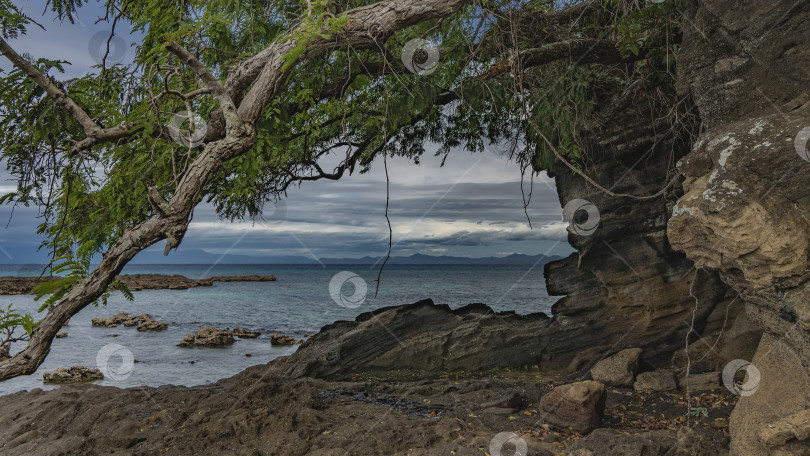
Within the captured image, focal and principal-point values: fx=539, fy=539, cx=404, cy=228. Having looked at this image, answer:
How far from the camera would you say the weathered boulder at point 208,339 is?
1761 centimetres

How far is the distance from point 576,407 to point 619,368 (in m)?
3.02

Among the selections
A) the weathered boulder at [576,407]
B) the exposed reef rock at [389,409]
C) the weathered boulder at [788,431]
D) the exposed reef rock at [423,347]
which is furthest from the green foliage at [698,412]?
the exposed reef rock at [423,347]

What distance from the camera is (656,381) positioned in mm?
7637

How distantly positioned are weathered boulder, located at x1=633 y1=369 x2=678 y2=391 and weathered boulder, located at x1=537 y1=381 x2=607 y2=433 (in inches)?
93.8

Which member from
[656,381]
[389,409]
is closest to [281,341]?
[389,409]

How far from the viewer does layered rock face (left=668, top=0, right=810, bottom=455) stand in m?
3.66

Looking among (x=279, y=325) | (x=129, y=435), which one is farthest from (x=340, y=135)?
(x=279, y=325)

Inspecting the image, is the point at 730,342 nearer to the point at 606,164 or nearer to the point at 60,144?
the point at 606,164

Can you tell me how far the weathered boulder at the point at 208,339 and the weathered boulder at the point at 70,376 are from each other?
5343 mm

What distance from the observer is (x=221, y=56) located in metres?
6.51

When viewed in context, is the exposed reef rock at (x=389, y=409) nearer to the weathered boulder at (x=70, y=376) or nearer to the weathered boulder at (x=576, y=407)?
the weathered boulder at (x=576, y=407)

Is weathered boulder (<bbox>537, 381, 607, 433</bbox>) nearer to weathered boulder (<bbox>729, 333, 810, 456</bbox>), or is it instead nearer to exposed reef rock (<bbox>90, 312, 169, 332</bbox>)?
weathered boulder (<bbox>729, 333, 810, 456</bbox>)

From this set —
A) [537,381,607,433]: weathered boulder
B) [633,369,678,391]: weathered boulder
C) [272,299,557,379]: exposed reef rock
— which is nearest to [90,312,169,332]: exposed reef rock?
[272,299,557,379]: exposed reef rock

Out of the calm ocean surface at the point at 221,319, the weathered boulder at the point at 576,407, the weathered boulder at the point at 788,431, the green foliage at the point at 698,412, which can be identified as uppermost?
the weathered boulder at the point at 788,431
